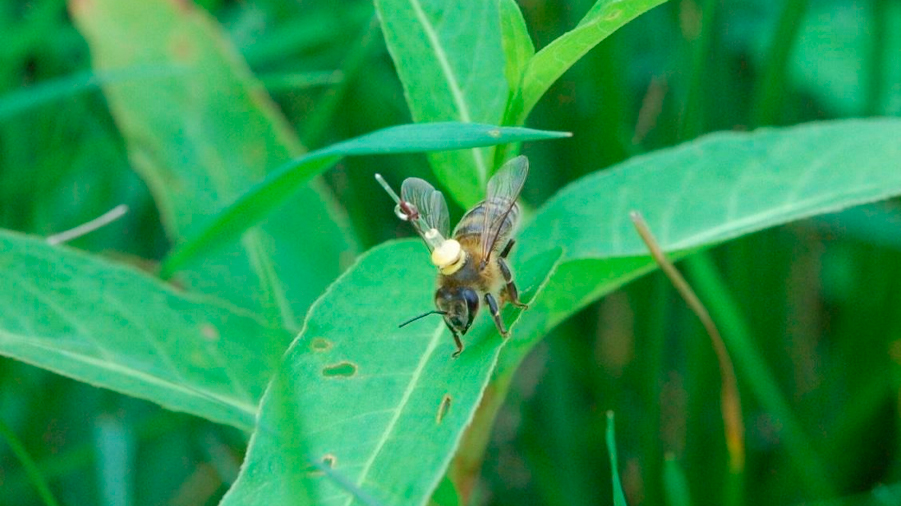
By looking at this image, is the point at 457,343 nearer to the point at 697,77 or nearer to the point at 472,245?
the point at 472,245

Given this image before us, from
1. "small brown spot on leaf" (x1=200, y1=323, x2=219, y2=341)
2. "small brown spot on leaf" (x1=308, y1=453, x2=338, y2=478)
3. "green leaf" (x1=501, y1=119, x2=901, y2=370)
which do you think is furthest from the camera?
"small brown spot on leaf" (x1=200, y1=323, x2=219, y2=341)

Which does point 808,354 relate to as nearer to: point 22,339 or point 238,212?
point 238,212

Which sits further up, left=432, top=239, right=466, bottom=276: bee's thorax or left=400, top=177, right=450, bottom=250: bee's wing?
left=400, top=177, right=450, bottom=250: bee's wing

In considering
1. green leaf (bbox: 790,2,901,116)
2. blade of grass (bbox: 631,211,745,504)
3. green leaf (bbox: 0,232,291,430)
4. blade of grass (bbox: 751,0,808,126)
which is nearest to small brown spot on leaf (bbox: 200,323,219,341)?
green leaf (bbox: 0,232,291,430)

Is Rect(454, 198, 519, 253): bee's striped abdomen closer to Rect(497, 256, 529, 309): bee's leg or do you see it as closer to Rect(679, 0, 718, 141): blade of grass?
Rect(497, 256, 529, 309): bee's leg

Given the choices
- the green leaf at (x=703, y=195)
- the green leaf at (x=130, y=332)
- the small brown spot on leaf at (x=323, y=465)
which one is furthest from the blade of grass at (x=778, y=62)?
the small brown spot on leaf at (x=323, y=465)

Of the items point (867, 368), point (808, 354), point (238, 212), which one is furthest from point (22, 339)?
point (808, 354)

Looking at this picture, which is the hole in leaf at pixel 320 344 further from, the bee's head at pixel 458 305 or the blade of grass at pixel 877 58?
the blade of grass at pixel 877 58
